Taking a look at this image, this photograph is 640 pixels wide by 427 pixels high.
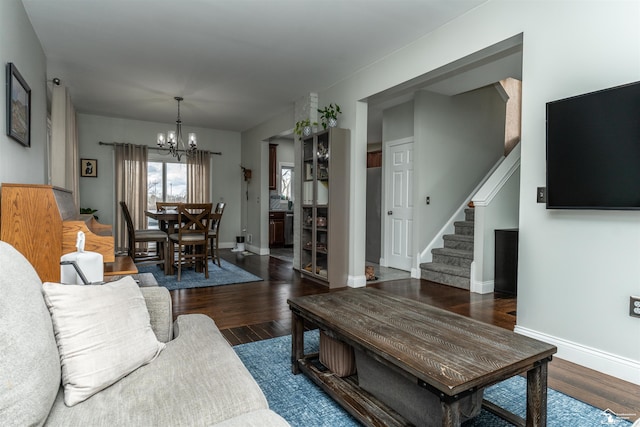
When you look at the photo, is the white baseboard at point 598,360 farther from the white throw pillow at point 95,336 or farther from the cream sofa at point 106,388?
the white throw pillow at point 95,336

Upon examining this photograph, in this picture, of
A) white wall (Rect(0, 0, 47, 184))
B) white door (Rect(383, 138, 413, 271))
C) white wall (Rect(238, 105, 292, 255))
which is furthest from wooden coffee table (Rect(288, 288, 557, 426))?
A: white wall (Rect(238, 105, 292, 255))

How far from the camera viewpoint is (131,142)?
6957mm

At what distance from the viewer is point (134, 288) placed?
1545 mm

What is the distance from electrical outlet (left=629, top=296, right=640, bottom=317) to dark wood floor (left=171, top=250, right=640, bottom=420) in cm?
41

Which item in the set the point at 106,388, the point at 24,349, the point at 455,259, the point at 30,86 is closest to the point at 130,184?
the point at 30,86

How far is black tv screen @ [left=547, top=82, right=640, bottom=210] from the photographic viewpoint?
2.03 m

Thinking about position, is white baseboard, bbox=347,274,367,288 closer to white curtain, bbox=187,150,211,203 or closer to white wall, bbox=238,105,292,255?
white wall, bbox=238,105,292,255

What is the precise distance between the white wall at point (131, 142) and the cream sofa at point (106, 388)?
6236mm

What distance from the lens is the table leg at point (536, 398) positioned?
1.46 metres

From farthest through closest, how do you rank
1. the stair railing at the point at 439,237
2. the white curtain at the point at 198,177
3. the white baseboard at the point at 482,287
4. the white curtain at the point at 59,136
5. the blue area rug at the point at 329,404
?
1. the white curtain at the point at 198,177
2. the stair railing at the point at 439,237
3. the white baseboard at the point at 482,287
4. the white curtain at the point at 59,136
5. the blue area rug at the point at 329,404

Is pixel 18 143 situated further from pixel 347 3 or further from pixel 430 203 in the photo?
pixel 430 203

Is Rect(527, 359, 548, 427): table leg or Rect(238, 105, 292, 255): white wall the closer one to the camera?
Rect(527, 359, 548, 427): table leg

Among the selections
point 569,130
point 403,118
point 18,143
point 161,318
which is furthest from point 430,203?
point 18,143

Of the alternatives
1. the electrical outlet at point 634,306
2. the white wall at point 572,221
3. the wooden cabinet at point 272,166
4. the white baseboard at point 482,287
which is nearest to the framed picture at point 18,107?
the white wall at point 572,221
